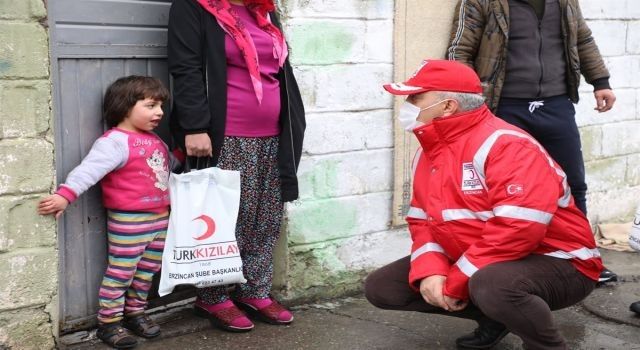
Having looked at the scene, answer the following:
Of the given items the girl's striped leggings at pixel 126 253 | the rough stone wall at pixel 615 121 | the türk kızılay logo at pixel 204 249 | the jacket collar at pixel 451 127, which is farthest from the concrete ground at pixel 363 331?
the rough stone wall at pixel 615 121

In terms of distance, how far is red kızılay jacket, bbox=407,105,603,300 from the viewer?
353 cm

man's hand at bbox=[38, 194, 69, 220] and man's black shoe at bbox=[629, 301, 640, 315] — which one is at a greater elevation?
man's hand at bbox=[38, 194, 69, 220]

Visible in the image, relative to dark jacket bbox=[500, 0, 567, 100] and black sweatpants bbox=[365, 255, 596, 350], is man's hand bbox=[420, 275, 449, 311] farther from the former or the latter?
dark jacket bbox=[500, 0, 567, 100]

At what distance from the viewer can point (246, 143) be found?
14.2 feet

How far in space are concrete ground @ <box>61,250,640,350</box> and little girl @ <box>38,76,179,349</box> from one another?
0.21 m

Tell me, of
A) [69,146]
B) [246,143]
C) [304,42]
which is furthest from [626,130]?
[69,146]

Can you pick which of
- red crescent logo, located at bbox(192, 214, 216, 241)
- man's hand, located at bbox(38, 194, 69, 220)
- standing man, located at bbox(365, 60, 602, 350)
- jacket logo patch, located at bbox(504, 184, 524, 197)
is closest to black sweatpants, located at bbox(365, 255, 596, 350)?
standing man, located at bbox(365, 60, 602, 350)

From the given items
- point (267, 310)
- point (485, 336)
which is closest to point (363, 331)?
point (267, 310)

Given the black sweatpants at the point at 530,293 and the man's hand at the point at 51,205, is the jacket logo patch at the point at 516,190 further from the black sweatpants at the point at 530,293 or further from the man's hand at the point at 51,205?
the man's hand at the point at 51,205

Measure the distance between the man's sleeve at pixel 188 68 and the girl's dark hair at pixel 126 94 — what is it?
0.31 ft

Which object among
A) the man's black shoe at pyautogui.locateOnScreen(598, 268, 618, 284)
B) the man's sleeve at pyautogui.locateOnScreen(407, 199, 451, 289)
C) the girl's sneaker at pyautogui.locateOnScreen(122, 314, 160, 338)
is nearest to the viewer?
the man's sleeve at pyautogui.locateOnScreen(407, 199, 451, 289)

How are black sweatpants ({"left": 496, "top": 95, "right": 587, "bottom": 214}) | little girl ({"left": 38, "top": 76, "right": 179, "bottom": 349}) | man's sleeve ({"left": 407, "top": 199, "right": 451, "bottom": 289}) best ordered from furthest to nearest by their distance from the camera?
black sweatpants ({"left": 496, "top": 95, "right": 587, "bottom": 214}) → little girl ({"left": 38, "top": 76, "right": 179, "bottom": 349}) → man's sleeve ({"left": 407, "top": 199, "right": 451, "bottom": 289})

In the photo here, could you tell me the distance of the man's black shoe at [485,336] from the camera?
4113mm

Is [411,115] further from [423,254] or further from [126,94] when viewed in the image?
[126,94]
